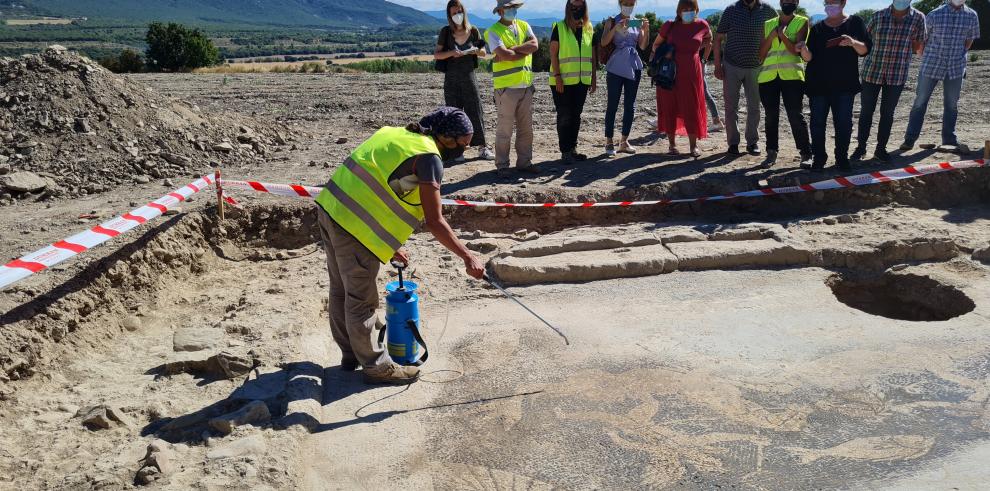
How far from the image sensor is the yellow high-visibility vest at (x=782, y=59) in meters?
8.59

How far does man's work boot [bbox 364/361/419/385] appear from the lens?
17.3ft

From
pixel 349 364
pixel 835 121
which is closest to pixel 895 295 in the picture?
pixel 835 121

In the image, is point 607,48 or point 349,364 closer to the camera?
point 349,364

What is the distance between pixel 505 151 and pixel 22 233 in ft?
16.2

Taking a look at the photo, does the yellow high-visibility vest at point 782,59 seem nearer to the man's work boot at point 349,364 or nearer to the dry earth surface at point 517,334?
the dry earth surface at point 517,334

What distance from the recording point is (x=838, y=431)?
467cm

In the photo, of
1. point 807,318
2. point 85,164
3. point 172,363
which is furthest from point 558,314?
point 85,164

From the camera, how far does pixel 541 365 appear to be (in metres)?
5.57

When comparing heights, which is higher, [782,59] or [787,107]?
[782,59]

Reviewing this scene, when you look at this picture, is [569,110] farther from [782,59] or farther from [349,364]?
[349,364]

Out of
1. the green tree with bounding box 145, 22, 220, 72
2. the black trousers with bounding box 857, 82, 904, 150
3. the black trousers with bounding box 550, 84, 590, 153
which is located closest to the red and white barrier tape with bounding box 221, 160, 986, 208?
the black trousers with bounding box 857, 82, 904, 150

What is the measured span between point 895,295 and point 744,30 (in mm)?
3462

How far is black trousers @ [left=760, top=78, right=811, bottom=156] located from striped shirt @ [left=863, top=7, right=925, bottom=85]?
0.88 meters

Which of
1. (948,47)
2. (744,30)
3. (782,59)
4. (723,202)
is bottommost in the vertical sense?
(723,202)
